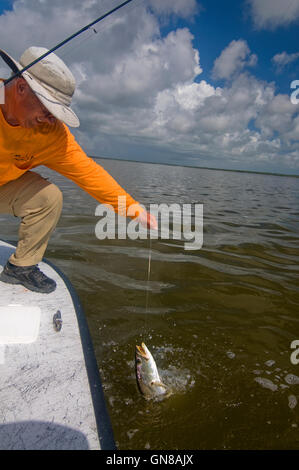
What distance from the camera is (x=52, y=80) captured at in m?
2.21

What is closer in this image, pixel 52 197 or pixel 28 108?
pixel 28 108

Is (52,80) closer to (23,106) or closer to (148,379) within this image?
(23,106)

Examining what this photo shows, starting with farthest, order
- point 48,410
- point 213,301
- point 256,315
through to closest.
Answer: point 213,301, point 256,315, point 48,410

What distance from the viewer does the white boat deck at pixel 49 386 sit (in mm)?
1429

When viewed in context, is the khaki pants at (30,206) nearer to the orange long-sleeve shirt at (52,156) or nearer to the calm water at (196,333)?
the orange long-sleeve shirt at (52,156)

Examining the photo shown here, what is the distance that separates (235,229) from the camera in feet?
26.2

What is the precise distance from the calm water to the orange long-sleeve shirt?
4.41ft

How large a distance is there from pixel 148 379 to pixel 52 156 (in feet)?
7.80

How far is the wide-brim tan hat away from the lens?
2133 mm

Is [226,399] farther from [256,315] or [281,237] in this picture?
[281,237]

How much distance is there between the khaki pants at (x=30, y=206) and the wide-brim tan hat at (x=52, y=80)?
955 mm

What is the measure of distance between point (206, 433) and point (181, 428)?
0.58 ft

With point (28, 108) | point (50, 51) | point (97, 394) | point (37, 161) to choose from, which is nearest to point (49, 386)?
point (97, 394)
